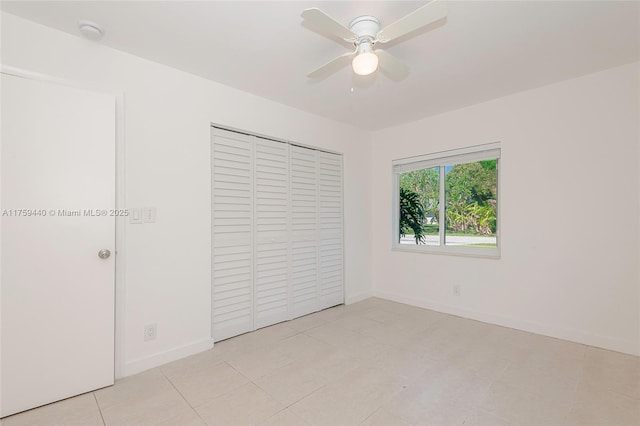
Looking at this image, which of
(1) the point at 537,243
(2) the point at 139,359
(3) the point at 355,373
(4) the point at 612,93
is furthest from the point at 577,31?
(2) the point at 139,359

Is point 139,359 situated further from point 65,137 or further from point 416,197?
point 416,197

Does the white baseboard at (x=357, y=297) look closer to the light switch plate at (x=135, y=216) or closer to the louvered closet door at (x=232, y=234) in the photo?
the louvered closet door at (x=232, y=234)

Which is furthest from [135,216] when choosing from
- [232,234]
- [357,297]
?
[357,297]

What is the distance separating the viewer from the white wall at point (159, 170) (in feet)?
6.38

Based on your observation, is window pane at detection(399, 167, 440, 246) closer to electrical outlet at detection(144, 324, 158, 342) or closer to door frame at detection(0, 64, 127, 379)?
electrical outlet at detection(144, 324, 158, 342)

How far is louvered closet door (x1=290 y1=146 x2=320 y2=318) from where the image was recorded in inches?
130

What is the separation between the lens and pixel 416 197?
3914 mm

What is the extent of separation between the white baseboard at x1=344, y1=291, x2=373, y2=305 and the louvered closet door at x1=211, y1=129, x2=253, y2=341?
4.56 ft

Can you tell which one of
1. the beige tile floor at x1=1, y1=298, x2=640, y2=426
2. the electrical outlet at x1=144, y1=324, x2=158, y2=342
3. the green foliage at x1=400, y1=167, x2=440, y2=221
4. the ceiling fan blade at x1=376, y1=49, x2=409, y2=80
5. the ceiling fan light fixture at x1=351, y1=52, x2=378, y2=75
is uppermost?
the ceiling fan blade at x1=376, y1=49, x2=409, y2=80

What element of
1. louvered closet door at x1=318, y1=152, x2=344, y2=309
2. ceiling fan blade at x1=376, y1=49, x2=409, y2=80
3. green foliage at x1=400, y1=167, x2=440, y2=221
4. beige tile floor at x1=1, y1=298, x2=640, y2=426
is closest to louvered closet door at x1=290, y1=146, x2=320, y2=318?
louvered closet door at x1=318, y1=152, x2=344, y2=309

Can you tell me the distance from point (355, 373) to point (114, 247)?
6.36 feet

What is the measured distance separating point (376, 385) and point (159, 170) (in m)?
2.27

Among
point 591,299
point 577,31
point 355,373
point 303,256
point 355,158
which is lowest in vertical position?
point 355,373

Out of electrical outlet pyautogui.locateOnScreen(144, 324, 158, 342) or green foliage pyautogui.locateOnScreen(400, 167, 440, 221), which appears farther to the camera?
green foliage pyautogui.locateOnScreen(400, 167, 440, 221)
